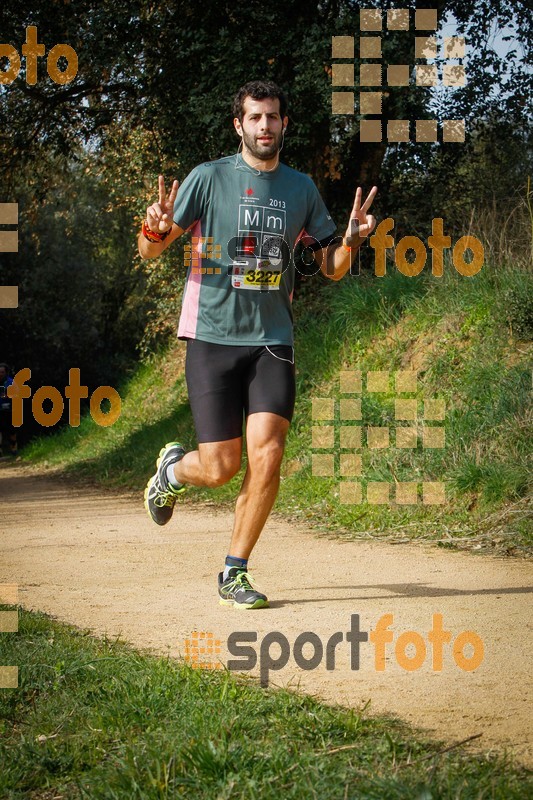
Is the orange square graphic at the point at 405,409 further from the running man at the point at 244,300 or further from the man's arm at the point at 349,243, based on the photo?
the running man at the point at 244,300

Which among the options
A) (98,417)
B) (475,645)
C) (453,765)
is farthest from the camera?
(98,417)

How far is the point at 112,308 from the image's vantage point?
25.5 m

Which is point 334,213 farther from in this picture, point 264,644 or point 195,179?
point 264,644

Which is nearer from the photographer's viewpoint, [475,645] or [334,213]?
[475,645]

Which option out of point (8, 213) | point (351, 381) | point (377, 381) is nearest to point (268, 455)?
point (377, 381)

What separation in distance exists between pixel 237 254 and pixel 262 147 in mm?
549

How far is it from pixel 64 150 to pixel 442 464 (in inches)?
353

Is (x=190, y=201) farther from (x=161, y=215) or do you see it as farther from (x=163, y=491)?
(x=163, y=491)

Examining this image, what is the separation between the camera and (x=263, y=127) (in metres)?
5.19

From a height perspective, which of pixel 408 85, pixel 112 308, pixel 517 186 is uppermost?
pixel 408 85

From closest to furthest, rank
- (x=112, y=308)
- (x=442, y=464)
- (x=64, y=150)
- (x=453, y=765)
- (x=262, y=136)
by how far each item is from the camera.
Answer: (x=453, y=765) < (x=262, y=136) < (x=442, y=464) < (x=64, y=150) < (x=112, y=308)

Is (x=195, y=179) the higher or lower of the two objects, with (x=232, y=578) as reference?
higher

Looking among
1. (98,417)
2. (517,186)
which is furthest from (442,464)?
(98,417)
